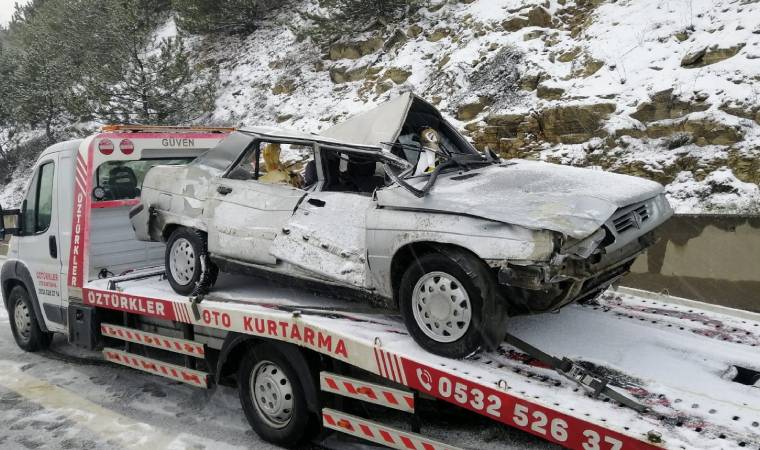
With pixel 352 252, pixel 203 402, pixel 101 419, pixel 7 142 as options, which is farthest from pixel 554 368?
pixel 7 142

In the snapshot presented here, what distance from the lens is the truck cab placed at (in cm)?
569

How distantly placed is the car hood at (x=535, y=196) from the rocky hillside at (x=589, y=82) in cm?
491

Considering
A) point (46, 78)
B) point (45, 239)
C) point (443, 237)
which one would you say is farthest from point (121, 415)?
point (46, 78)

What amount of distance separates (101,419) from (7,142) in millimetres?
25314

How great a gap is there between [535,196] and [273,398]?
7.49 ft

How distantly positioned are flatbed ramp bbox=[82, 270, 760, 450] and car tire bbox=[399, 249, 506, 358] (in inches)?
4.5

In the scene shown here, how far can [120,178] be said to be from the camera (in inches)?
241

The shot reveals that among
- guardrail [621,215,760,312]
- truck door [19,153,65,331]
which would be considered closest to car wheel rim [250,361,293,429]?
truck door [19,153,65,331]

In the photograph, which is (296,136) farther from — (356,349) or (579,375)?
(579,375)

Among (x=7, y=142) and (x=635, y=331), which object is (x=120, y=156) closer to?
(x=635, y=331)

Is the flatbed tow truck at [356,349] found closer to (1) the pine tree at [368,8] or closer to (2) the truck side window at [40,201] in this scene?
(2) the truck side window at [40,201]

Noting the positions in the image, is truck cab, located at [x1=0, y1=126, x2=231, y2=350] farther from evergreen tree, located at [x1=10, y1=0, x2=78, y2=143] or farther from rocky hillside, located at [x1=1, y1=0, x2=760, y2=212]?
evergreen tree, located at [x1=10, y1=0, x2=78, y2=143]

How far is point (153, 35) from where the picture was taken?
75.6 ft

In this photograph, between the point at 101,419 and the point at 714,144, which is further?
the point at 714,144
